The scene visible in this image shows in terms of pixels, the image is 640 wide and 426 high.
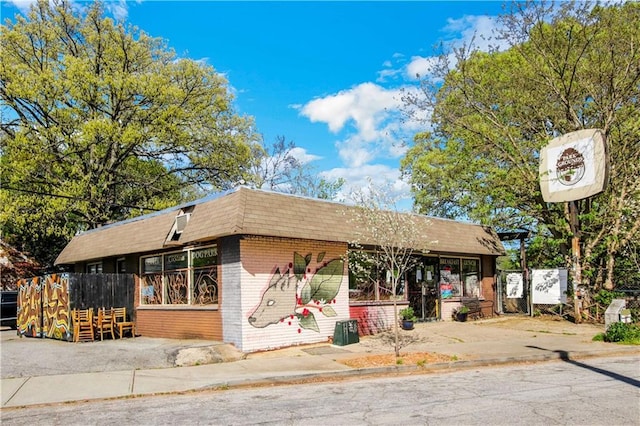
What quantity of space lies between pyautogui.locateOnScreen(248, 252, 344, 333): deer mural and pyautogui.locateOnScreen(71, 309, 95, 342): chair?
5.48 m

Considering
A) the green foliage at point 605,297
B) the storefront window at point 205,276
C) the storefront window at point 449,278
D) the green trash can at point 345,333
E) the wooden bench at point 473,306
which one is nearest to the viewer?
the green trash can at point 345,333

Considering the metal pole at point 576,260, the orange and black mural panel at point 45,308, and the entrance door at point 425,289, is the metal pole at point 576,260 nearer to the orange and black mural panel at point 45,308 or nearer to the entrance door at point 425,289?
the entrance door at point 425,289

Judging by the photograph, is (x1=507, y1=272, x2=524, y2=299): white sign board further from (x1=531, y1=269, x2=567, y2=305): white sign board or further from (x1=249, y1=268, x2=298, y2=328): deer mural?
(x1=249, y1=268, x2=298, y2=328): deer mural

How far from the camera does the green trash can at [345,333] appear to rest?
14.6m

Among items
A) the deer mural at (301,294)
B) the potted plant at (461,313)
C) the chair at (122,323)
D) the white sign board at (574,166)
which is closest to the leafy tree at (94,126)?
the chair at (122,323)

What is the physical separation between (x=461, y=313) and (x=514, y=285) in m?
3.52

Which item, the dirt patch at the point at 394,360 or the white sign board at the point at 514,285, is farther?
the white sign board at the point at 514,285

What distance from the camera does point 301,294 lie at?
1488 cm

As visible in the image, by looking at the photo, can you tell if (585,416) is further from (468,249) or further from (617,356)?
(468,249)

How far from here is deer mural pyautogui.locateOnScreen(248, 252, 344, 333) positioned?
1406 cm

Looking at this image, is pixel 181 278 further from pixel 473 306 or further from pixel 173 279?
pixel 473 306

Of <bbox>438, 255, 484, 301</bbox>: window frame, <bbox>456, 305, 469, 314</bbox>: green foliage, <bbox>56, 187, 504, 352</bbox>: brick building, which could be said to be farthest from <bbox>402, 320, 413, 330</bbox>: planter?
<bbox>456, 305, 469, 314</bbox>: green foliage

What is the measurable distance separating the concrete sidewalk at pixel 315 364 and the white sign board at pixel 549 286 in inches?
103

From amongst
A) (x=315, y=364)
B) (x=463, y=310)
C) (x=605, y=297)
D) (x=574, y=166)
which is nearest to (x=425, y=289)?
(x=463, y=310)
